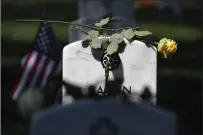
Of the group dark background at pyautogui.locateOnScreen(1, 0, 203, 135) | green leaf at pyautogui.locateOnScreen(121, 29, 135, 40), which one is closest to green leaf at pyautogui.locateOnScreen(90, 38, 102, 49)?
green leaf at pyautogui.locateOnScreen(121, 29, 135, 40)

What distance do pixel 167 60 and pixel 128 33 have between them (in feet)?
10.3

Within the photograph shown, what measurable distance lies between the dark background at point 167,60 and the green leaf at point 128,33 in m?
1.02

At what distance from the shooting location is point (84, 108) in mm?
2445

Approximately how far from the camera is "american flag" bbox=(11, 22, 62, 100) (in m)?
3.13

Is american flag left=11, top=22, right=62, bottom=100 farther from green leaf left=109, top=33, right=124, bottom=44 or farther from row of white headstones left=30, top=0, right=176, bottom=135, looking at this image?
green leaf left=109, top=33, right=124, bottom=44

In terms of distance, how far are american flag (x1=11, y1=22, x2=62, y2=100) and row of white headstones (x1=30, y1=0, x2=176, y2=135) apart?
0.40m

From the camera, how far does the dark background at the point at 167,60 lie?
14.7 feet

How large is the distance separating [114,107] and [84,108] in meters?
0.14

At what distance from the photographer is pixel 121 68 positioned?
273cm

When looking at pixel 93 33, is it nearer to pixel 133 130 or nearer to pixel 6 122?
pixel 133 130

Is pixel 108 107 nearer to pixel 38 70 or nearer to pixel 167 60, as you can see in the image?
pixel 38 70

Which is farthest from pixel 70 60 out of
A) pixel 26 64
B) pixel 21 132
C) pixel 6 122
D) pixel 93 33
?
pixel 6 122

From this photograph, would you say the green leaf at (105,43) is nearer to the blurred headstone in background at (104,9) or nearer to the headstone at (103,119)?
the headstone at (103,119)

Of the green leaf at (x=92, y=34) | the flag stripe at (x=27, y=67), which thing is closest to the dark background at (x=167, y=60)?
the flag stripe at (x=27, y=67)
